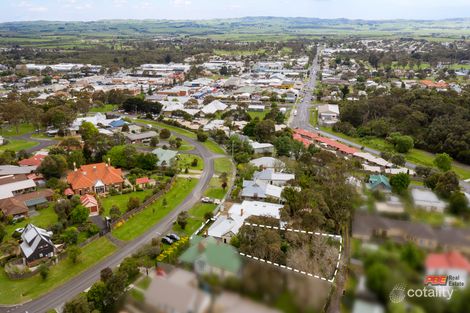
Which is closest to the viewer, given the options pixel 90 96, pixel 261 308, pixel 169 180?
pixel 261 308

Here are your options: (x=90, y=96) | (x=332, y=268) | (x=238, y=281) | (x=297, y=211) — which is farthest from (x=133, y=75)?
(x=238, y=281)

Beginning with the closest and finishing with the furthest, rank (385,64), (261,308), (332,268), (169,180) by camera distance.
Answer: (261,308)
(332,268)
(169,180)
(385,64)

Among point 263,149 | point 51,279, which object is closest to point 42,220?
point 51,279

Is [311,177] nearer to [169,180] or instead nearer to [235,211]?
[235,211]

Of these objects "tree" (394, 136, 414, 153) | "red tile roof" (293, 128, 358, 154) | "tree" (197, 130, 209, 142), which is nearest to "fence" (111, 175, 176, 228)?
"tree" (197, 130, 209, 142)

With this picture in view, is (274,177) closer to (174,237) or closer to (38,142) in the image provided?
(174,237)

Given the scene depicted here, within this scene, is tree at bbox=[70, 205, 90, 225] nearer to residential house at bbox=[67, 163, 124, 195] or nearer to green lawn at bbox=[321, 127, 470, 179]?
residential house at bbox=[67, 163, 124, 195]
